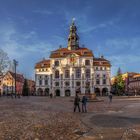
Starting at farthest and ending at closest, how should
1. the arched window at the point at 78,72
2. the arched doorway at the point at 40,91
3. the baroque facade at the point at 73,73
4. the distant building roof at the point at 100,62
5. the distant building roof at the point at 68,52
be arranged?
the arched doorway at the point at 40,91 < the distant building roof at the point at 100,62 < the distant building roof at the point at 68,52 < the arched window at the point at 78,72 < the baroque facade at the point at 73,73

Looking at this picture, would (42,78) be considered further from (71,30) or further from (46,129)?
(46,129)

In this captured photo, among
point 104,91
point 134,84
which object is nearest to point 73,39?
point 104,91

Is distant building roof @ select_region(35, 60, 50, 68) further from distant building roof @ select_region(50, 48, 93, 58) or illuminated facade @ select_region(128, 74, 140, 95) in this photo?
illuminated facade @ select_region(128, 74, 140, 95)

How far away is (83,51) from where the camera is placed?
338ft

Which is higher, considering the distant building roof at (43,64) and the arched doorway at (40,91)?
the distant building roof at (43,64)

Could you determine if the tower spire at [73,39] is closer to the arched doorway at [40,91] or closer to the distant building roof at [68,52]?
the distant building roof at [68,52]

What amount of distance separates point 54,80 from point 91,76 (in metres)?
14.4

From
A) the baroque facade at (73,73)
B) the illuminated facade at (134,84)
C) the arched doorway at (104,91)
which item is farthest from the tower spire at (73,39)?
the illuminated facade at (134,84)

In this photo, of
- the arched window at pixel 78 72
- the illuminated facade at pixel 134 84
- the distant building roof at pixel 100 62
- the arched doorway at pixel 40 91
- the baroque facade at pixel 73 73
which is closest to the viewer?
the baroque facade at pixel 73 73

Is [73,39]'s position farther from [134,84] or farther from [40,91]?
[134,84]

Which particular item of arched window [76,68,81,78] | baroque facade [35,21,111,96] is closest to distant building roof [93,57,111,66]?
baroque facade [35,21,111,96]

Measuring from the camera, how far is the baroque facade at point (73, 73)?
328 feet

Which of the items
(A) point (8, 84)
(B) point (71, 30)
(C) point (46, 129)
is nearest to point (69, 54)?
(B) point (71, 30)

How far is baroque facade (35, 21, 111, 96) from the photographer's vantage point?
99.9 meters
